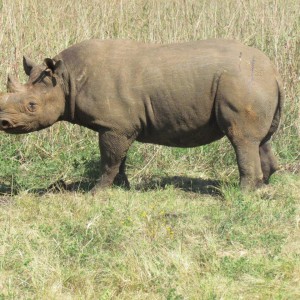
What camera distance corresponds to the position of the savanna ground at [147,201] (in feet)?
16.6

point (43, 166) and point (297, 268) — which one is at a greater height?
point (297, 268)

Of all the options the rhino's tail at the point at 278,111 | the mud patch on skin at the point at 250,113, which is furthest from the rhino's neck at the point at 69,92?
the rhino's tail at the point at 278,111

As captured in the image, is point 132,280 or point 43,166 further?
point 43,166

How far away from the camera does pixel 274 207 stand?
22.1 ft

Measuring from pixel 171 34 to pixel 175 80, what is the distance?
2.07 m

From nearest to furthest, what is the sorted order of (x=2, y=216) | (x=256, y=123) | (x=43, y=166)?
(x=2, y=216) → (x=256, y=123) → (x=43, y=166)

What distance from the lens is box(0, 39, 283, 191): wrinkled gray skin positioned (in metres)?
7.15

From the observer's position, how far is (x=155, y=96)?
730cm

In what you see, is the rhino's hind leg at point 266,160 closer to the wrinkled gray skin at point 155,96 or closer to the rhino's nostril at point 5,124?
the wrinkled gray skin at point 155,96

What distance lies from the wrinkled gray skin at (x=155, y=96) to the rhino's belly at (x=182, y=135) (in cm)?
1

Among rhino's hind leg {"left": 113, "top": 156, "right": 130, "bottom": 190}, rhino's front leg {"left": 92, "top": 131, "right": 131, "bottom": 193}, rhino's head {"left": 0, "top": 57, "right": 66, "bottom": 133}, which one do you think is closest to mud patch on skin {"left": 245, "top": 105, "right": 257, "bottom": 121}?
rhino's front leg {"left": 92, "top": 131, "right": 131, "bottom": 193}

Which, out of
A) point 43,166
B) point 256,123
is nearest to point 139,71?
point 256,123

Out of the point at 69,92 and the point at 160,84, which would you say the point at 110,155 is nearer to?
the point at 69,92

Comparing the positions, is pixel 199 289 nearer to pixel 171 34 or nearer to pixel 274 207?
pixel 274 207
